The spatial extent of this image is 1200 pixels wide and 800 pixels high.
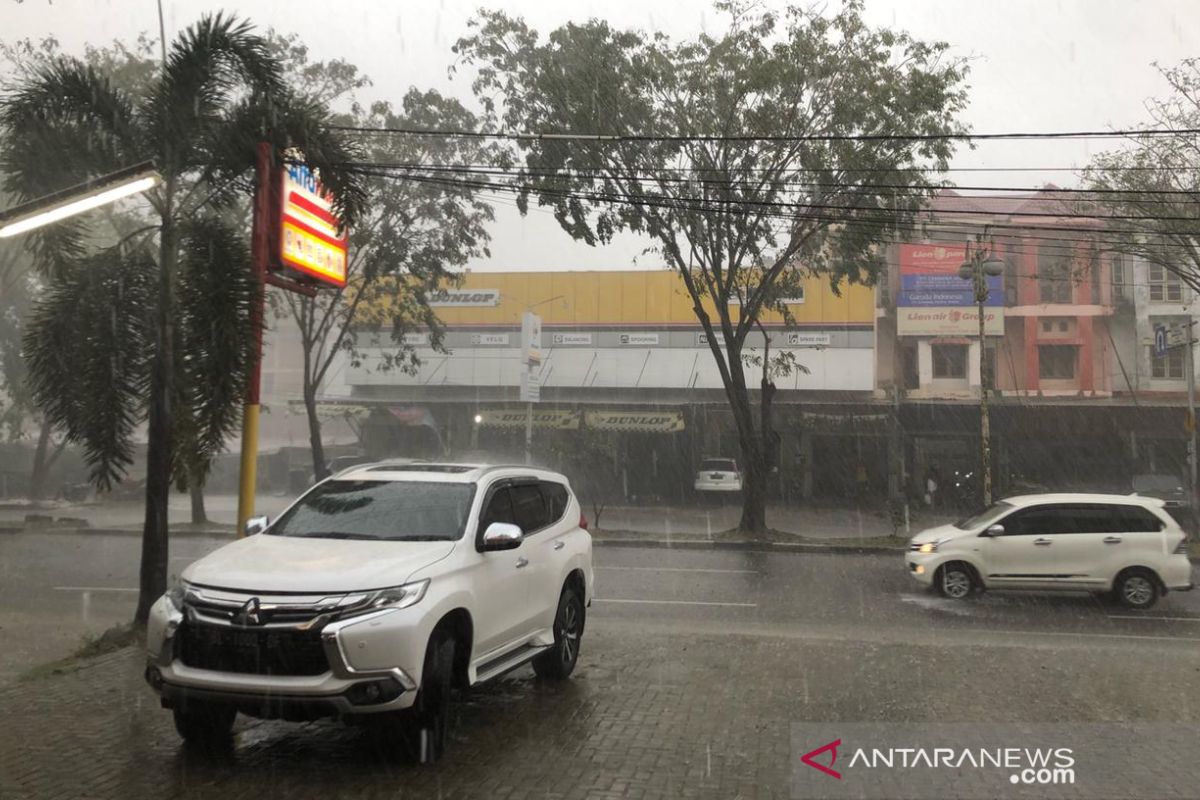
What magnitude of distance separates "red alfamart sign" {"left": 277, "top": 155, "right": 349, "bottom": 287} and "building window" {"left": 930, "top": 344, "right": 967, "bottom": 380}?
30029 millimetres

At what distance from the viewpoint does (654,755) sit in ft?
19.0

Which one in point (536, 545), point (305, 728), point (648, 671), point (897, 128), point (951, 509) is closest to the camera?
point (305, 728)

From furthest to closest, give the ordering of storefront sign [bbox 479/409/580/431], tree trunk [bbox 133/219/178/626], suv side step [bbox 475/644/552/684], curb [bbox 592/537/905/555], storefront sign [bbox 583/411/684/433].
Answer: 1. storefront sign [bbox 479/409/580/431]
2. storefront sign [bbox 583/411/684/433]
3. curb [bbox 592/537/905/555]
4. tree trunk [bbox 133/219/178/626]
5. suv side step [bbox 475/644/552/684]

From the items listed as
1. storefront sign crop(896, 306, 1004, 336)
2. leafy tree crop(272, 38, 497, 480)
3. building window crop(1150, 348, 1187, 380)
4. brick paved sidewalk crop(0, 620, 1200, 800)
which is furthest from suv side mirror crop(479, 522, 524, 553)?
building window crop(1150, 348, 1187, 380)

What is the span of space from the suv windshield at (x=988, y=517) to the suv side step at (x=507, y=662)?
854 centimetres

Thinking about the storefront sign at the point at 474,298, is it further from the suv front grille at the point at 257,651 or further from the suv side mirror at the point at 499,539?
the suv front grille at the point at 257,651

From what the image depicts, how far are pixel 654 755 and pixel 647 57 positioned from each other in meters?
17.5

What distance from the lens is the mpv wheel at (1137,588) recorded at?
42.3 feet

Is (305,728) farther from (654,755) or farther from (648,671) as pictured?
(648,671)

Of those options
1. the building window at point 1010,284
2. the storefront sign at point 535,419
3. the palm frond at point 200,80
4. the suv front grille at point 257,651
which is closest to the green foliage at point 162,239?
the palm frond at point 200,80

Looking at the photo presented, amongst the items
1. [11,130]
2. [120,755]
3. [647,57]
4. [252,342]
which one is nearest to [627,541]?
[647,57]

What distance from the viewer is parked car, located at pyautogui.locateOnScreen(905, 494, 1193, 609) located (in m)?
12.9

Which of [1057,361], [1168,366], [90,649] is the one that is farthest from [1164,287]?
[90,649]

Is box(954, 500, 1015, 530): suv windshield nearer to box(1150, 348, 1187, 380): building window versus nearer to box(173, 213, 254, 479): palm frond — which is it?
box(173, 213, 254, 479): palm frond
